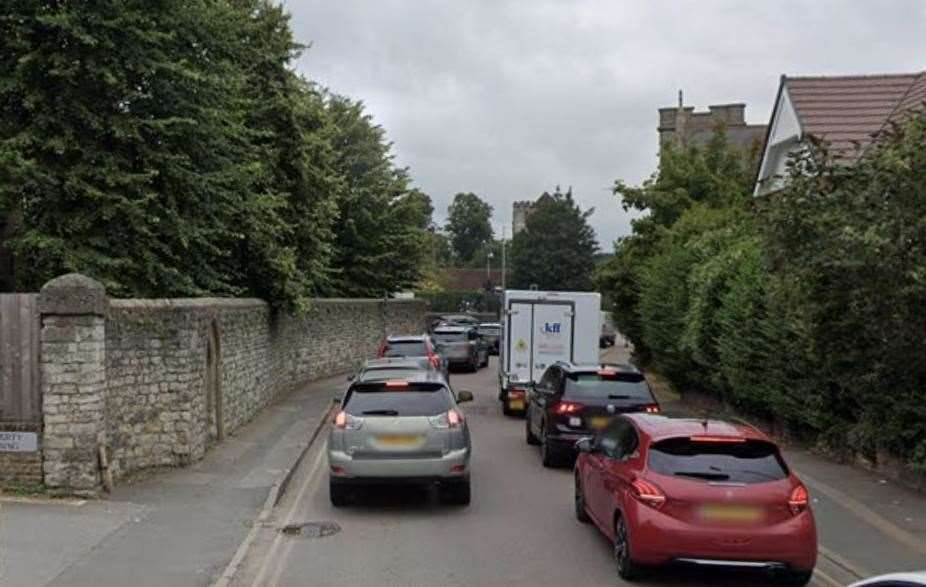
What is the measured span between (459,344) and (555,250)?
45053mm

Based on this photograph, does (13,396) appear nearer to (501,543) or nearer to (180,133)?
(501,543)

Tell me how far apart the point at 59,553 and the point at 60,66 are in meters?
10.5

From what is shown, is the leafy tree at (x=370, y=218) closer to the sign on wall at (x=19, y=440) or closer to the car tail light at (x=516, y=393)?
the car tail light at (x=516, y=393)

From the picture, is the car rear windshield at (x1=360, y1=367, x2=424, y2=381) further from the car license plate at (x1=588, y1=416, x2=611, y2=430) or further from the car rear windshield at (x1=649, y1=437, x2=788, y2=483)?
the car rear windshield at (x1=649, y1=437, x2=788, y2=483)

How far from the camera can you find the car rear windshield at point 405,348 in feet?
80.0

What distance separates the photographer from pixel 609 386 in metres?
14.4

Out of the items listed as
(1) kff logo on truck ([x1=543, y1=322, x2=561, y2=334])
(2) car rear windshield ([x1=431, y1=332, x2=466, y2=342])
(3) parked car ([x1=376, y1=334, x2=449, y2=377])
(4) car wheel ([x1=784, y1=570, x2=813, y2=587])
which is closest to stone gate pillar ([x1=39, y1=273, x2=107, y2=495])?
(4) car wheel ([x1=784, y1=570, x2=813, y2=587])

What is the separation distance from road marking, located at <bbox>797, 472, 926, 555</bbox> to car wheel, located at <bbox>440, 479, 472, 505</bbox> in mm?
4656

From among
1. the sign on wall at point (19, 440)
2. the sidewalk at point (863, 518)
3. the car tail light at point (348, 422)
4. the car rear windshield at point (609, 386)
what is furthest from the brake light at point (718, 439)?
the sign on wall at point (19, 440)

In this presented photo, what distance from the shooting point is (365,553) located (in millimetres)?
9602

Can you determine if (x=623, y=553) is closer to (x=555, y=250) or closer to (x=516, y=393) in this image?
(x=516, y=393)

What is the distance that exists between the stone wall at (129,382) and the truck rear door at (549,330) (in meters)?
6.66

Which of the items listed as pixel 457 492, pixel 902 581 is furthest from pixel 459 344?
pixel 902 581

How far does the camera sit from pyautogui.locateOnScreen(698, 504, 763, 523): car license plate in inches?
318
